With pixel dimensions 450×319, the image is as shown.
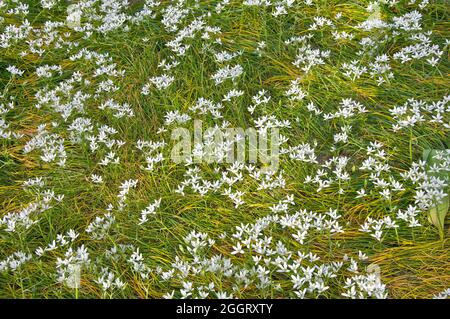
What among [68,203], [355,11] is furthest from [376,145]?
[68,203]

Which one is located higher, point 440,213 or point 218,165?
point 218,165

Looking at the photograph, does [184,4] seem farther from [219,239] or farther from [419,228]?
[419,228]

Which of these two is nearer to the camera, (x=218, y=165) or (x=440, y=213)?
(x=440, y=213)

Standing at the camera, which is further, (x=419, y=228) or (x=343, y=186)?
(x=343, y=186)

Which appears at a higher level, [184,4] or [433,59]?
[184,4]
